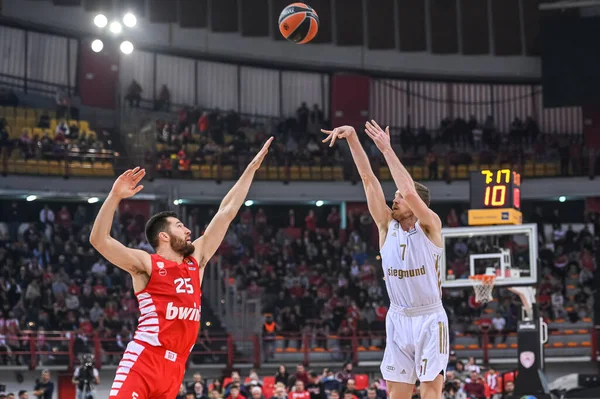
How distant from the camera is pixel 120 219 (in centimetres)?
3091

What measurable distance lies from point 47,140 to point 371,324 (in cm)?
1140

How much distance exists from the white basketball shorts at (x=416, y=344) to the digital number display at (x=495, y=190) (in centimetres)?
1326

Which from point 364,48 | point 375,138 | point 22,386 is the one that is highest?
point 364,48

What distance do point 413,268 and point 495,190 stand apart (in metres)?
13.4

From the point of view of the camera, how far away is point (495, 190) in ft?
70.9

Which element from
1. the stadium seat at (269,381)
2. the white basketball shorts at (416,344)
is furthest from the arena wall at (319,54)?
the white basketball shorts at (416,344)

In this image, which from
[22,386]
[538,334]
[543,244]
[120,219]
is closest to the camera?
[538,334]

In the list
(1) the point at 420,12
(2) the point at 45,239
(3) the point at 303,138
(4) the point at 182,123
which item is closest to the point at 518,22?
(1) the point at 420,12

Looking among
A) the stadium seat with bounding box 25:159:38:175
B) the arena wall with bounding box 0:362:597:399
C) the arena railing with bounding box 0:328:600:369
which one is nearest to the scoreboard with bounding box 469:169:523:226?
the arena railing with bounding box 0:328:600:369

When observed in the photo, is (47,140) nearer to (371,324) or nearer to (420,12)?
(371,324)

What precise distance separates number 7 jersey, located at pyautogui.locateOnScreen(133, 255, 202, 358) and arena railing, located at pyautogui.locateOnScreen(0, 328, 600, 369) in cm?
1671

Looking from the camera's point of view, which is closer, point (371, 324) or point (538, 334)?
point (538, 334)

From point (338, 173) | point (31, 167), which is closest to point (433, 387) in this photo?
point (31, 167)

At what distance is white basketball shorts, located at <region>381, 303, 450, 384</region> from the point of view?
857cm
